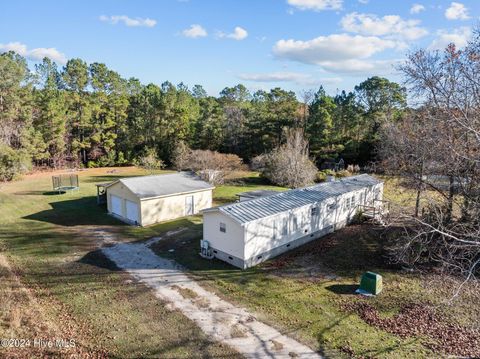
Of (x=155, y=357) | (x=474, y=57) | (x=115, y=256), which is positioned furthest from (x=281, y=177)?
(x=155, y=357)

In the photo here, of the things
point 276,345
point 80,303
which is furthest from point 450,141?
point 80,303

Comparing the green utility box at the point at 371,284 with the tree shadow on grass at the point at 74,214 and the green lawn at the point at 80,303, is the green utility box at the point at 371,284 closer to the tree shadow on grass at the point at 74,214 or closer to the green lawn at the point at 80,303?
the green lawn at the point at 80,303

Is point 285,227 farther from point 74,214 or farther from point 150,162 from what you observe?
point 150,162

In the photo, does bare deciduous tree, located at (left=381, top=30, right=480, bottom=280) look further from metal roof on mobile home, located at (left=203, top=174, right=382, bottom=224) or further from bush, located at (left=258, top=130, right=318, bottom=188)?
bush, located at (left=258, top=130, right=318, bottom=188)

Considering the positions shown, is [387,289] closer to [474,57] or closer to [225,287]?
[225,287]

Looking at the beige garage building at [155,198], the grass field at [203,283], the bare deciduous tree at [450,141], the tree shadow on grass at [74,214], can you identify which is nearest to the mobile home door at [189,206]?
the beige garage building at [155,198]
